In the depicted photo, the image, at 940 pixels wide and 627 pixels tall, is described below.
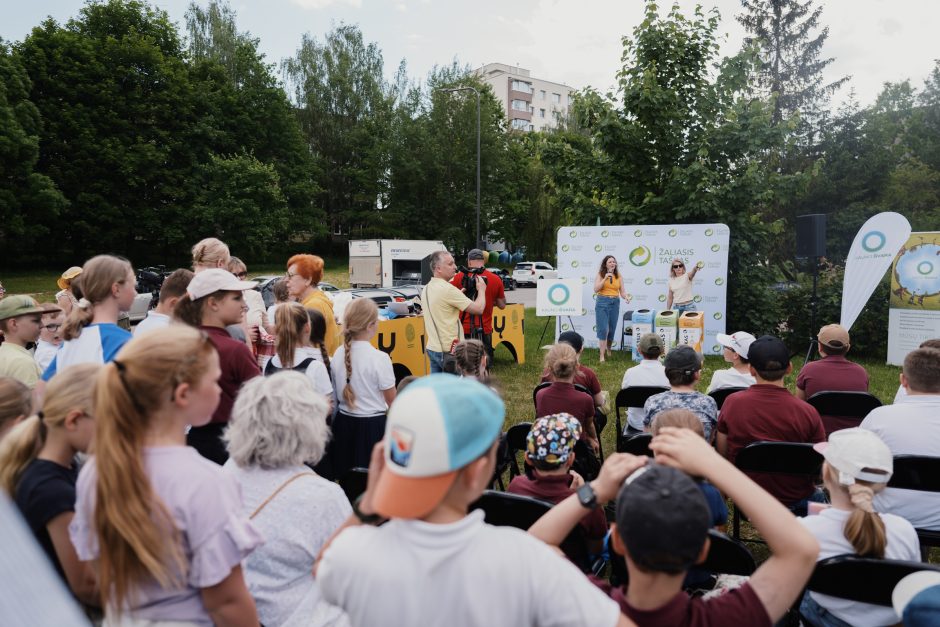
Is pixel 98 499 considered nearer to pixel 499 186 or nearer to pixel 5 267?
pixel 5 267

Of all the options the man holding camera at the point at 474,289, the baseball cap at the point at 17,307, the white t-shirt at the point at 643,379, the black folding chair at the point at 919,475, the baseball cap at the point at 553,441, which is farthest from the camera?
the man holding camera at the point at 474,289

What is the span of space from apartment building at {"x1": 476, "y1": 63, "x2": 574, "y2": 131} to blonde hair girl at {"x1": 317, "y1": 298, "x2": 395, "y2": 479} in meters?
61.8

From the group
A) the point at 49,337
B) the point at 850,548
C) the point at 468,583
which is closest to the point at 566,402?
the point at 850,548

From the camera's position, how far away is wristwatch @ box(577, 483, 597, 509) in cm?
142

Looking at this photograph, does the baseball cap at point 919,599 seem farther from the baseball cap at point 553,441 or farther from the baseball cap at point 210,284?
the baseball cap at point 210,284

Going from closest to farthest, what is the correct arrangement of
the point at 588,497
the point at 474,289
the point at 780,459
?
the point at 588,497
the point at 780,459
the point at 474,289

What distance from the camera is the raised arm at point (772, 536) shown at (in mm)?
1282

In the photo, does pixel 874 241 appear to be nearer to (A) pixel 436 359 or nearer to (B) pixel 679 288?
(B) pixel 679 288

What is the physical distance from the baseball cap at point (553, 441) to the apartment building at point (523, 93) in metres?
63.1

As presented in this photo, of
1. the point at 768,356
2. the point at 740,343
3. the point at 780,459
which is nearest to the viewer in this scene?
the point at 780,459

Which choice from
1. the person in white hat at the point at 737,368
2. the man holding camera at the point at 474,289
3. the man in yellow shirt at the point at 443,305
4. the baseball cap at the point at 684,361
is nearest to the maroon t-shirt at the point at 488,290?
the man holding camera at the point at 474,289

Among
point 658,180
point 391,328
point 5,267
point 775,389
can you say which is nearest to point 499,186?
point 658,180

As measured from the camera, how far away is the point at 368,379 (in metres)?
3.81

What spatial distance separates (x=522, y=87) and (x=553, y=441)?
224 ft
